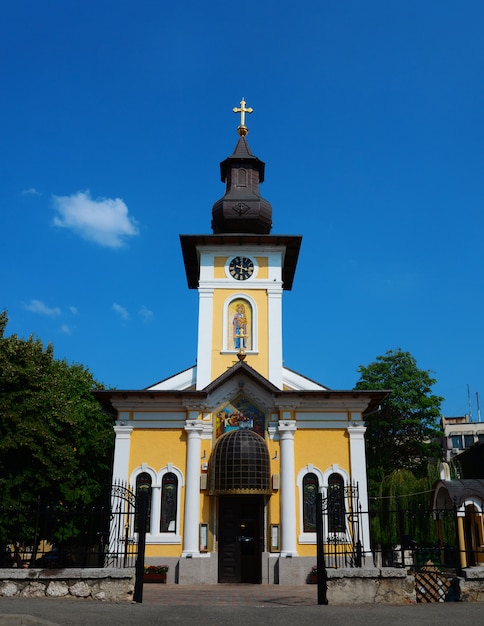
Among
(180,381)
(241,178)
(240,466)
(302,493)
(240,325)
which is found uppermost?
(241,178)

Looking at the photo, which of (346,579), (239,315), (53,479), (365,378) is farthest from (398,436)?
(346,579)

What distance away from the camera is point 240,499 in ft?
68.8

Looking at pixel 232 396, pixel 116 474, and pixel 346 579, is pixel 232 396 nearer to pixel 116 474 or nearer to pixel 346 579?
pixel 116 474

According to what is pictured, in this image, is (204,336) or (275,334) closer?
(204,336)

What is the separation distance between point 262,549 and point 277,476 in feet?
8.02

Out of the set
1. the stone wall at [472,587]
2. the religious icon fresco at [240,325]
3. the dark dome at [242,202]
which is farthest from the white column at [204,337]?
the stone wall at [472,587]

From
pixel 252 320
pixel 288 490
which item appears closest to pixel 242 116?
pixel 252 320

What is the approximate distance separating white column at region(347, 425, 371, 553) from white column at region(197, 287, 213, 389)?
5.70m

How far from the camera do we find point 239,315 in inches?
953

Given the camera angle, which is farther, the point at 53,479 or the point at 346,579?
the point at 53,479

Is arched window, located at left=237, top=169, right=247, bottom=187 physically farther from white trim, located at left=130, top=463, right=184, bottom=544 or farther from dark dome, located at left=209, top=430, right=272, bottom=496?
white trim, located at left=130, top=463, right=184, bottom=544

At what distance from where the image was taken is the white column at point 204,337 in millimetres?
23016

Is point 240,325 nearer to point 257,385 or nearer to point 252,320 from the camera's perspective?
point 252,320

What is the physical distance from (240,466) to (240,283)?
25.2 feet
